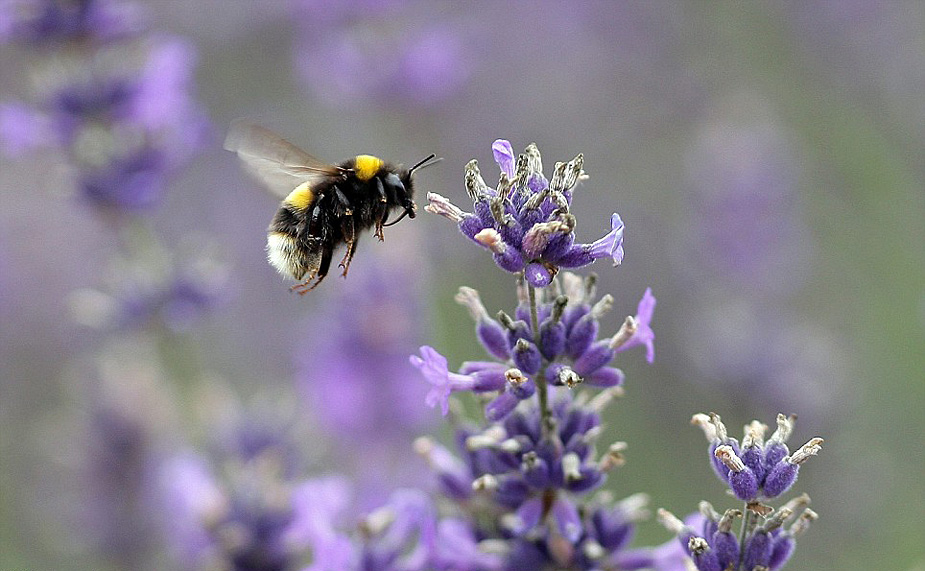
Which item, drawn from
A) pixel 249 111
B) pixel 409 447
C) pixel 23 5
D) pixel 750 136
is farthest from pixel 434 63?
pixel 249 111

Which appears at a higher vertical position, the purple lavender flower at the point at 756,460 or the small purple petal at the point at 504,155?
the small purple petal at the point at 504,155

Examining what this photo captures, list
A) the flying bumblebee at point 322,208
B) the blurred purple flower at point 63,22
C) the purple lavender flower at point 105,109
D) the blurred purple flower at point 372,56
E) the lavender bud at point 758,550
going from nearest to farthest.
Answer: the lavender bud at point 758,550 → the flying bumblebee at point 322,208 → the blurred purple flower at point 63,22 → the purple lavender flower at point 105,109 → the blurred purple flower at point 372,56

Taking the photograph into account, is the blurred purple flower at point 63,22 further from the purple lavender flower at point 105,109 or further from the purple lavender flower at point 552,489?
the purple lavender flower at point 552,489

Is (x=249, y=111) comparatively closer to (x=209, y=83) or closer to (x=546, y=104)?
(x=209, y=83)

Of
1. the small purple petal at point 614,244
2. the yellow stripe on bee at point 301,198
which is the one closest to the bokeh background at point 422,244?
the yellow stripe on bee at point 301,198

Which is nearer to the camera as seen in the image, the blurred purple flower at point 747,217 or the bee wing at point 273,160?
the bee wing at point 273,160

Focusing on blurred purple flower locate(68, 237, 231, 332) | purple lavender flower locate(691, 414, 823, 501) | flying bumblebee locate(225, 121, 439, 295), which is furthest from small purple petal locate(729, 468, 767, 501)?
blurred purple flower locate(68, 237, 231, 332)

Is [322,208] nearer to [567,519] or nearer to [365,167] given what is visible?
[365,167]
